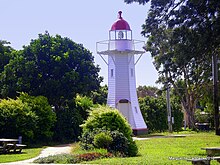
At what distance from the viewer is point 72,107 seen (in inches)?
1463

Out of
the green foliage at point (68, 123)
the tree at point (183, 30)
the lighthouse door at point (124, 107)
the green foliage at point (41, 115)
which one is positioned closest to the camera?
the tree at point (183, 30)

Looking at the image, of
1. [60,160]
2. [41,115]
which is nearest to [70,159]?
[60,160]

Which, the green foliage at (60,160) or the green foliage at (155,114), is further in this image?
the green foliage at (155,114)

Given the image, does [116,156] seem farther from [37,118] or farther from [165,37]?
[37,118]

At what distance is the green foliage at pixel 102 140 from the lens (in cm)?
2139

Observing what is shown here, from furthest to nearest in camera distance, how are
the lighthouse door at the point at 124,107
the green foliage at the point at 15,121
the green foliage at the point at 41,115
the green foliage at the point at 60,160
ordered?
the lighthouse door at the point at 124,107, the green foliage at the point at 41,115, the green foliage at the point at 15,121, the green foliage at the point at 60,160

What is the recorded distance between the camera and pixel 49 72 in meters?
36.5

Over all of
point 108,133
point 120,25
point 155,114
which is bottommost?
point 108,133

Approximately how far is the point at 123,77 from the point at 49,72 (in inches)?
308

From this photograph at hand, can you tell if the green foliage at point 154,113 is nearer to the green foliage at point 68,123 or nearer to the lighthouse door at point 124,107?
the lighthouse door at point 124,107

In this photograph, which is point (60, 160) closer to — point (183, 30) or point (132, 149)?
point (132, 149)

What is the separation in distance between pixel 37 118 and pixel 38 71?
21.0 ft

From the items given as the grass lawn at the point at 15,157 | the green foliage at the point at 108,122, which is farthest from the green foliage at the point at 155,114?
the grass lawn at the point at 15,157

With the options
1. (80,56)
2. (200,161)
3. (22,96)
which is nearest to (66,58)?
(80,56)
